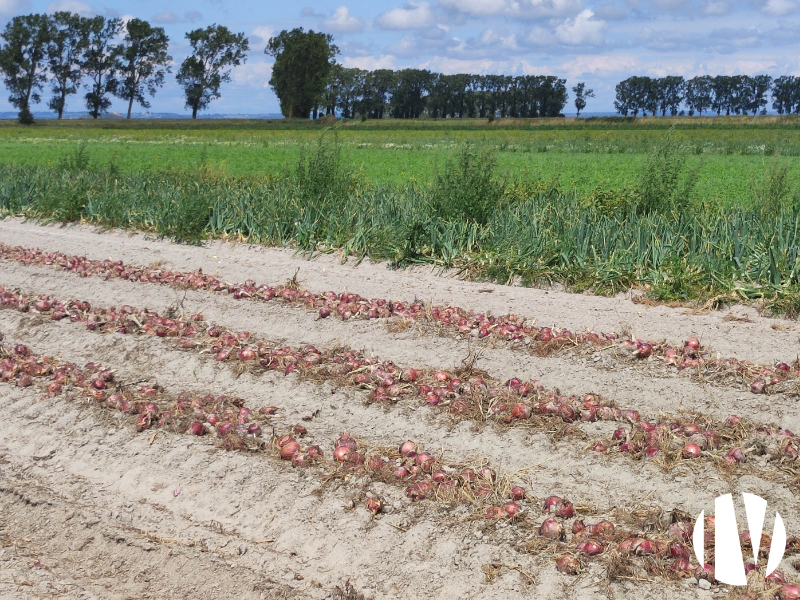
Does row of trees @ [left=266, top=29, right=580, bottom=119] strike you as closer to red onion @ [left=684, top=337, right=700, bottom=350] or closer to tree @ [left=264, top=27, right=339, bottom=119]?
tree @ [left=264, top=27, right=339, bottom=119]

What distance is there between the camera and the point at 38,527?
406 centimetres

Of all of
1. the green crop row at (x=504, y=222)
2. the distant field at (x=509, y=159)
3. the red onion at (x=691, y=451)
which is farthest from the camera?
the distant field at (x=509, y=159)

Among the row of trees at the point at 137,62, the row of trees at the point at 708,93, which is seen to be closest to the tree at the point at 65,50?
the row of trees at the point at 137,62

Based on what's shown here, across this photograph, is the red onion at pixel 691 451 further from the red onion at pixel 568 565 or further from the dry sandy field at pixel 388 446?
the red onion at pixel 568 565

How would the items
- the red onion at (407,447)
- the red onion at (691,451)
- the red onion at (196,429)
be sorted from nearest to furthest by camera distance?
1. the red onion at (691,451)
2. the red onion at (407,447)
3. the red onion at (196,429)

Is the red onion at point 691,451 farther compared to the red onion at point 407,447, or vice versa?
the red onion at point 407,447

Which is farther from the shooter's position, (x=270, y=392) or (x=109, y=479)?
(x=270, y=392)

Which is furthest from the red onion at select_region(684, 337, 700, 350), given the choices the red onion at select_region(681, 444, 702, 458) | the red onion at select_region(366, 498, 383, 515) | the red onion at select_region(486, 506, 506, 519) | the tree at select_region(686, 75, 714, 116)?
the tree at select_region(686, 75, 714, 116)

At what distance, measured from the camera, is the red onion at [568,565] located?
330 cm

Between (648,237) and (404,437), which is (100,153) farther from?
(404,437)

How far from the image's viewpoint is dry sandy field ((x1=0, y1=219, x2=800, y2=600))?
3.48 metres

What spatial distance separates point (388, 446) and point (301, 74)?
9155 centimetres

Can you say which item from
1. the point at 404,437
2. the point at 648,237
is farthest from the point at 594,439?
the point at 648,237

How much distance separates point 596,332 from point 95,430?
12.8 feet
